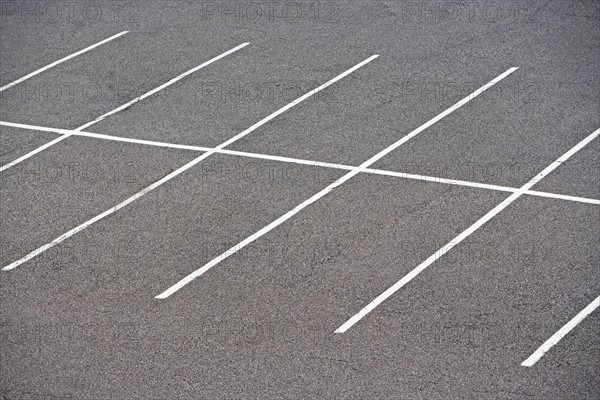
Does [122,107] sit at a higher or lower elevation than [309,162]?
higher

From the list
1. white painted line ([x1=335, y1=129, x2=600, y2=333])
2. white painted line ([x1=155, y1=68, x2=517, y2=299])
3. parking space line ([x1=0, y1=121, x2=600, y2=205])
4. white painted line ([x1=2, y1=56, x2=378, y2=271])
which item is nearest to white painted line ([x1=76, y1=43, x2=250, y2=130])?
parking space line ([x1=0, y1=121, x2=600, y2=205])

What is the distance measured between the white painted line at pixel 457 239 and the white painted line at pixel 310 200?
182 cm

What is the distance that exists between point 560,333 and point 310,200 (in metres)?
3.63

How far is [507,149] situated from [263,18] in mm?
5831

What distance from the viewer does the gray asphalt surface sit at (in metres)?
8.95

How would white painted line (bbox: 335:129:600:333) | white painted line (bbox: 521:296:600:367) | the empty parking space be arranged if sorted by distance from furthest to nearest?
1. the empty parking space
2. white painted line (bbox: 335:129:600:333)
3. white painted line (bbox: 521:296:600:367)

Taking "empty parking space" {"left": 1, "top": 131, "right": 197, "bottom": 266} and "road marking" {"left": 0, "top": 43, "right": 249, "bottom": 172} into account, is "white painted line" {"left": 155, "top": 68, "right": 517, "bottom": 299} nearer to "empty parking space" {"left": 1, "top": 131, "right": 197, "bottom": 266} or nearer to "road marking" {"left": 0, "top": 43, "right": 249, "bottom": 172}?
"empty parking space" {"left": 1, "top": 131, "right": 197, "bottom": 266}

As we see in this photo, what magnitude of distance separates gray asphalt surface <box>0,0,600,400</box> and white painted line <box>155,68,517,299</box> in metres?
0.10

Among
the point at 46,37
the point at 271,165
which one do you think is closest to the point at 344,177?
the point at 271,165

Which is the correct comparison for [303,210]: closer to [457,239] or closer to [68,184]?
[457,239]

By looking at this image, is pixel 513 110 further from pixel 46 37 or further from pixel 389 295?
pixel 46 37

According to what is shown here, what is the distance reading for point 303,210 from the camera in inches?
439

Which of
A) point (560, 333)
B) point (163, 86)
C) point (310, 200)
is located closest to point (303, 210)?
point (310, 200)

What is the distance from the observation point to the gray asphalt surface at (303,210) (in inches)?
352
